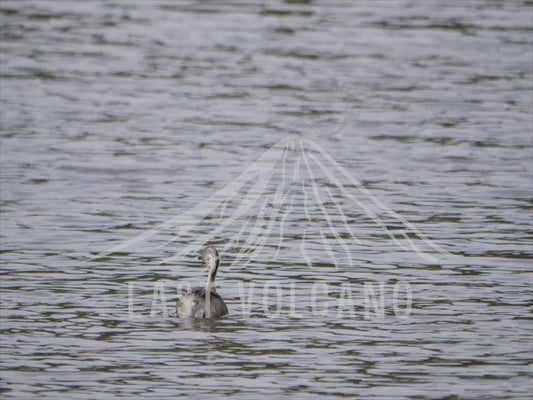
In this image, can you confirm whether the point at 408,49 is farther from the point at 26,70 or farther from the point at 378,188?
the point at 378,188

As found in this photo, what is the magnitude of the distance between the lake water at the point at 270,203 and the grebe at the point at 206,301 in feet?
0.66

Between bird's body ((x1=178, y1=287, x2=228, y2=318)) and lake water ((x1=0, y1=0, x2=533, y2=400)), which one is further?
bird's body ((x1=178, y1=287, x2=228, y2=318))

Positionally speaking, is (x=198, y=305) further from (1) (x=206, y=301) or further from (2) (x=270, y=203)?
(2) (x=270, y=203)

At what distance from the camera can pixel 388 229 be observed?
17.8 m

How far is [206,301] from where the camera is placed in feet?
44.7

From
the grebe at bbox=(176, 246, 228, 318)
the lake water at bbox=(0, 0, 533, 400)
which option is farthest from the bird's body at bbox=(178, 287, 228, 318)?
the lake water at bbox=(0, 0, 533, 400)

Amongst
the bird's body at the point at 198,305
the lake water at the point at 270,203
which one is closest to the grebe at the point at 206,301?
the bird's body at the point at 198,305

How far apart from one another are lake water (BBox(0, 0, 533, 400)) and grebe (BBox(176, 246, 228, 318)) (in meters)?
0.20

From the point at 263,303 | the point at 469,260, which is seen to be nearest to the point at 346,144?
the point at 469,260

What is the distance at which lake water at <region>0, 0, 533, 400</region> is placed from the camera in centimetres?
1238

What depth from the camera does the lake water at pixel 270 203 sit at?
12.4m

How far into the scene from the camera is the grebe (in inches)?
537

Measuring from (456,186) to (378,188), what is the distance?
1224 mm

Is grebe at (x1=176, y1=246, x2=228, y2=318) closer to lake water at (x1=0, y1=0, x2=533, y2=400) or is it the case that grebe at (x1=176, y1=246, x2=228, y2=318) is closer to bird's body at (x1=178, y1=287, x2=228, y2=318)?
bird's body at (x1=178, y1=287, x2=228, y2=318)
